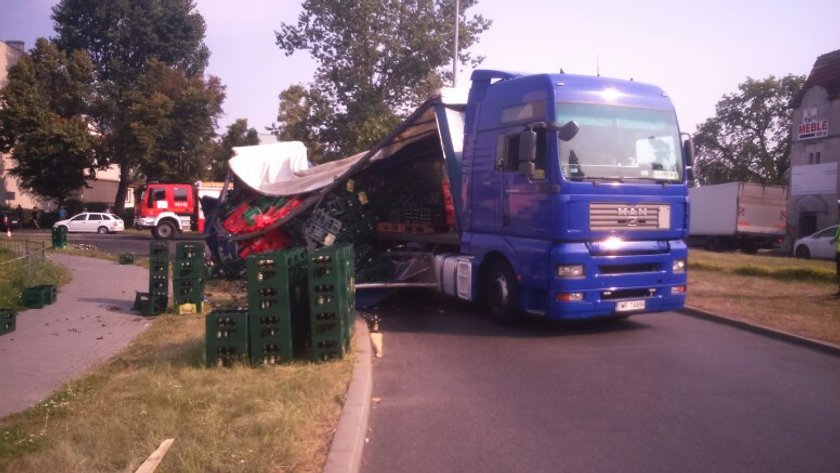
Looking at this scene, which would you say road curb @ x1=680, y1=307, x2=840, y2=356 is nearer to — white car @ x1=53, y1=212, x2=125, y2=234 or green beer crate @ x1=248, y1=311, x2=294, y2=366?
green beer crate @ x1=248, y1=311, x2=294, y2=366

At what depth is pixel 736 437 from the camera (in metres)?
5.32

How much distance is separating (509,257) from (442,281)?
204 centimetres

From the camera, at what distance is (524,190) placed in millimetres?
9422

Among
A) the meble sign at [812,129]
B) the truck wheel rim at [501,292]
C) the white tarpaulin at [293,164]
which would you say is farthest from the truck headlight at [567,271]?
the meble sign at [812,129]

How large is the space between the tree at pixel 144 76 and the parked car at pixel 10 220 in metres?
6.22

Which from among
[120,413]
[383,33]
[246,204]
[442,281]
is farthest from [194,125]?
[120,413]

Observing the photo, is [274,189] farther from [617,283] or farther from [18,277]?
[617,283]

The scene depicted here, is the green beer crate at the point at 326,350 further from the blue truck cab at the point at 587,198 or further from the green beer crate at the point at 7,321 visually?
the green beer crate at the point at 7,321

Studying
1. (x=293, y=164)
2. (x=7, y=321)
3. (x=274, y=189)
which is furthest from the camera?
(x=293, y=164)

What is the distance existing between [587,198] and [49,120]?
44.3 m

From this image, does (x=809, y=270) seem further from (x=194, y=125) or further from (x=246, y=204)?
(x=194, y=125)

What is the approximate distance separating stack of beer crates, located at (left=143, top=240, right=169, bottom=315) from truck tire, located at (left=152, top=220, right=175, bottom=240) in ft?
82.0

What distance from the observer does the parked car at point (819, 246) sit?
26442 mm

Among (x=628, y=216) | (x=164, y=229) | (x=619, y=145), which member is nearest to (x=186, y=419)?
(x=628, y=216)
